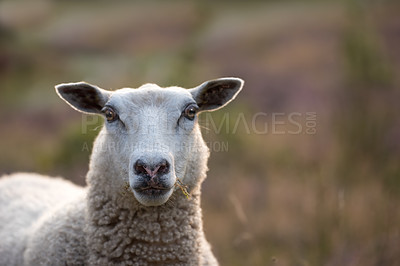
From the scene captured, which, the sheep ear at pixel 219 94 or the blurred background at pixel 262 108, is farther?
the blurred background at pixel 262 108

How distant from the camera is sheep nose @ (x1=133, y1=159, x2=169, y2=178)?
A: 3.02 m

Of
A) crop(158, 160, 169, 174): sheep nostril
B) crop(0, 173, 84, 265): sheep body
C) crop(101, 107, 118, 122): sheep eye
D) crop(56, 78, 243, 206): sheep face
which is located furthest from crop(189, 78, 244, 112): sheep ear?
crop(0, 173, 84, 265): sheep body

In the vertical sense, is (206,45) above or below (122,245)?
above

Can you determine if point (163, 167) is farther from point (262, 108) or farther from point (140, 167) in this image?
point (262, 108)

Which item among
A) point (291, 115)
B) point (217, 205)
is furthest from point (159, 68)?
point (217, 205)

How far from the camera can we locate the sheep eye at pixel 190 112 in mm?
3598

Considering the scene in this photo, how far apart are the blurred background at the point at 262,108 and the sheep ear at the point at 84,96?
200mm

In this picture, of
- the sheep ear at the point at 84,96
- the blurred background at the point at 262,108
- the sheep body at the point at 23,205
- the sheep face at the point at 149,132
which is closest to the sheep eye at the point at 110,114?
the sheep face at the point at 149,132

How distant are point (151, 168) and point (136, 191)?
0.25m

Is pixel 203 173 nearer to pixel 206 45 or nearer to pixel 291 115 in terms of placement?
pixel 291 115

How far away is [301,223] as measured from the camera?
6707mm

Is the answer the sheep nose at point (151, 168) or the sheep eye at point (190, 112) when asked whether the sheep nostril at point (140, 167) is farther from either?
the sheep eye at point (190, 112)

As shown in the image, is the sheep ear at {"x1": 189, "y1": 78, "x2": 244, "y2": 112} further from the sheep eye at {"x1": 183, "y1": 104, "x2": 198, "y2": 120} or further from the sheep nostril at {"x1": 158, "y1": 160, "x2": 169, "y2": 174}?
the sheep nostril at {"x1": 158, "y1": 160, "x2": 169, "y2": 174}

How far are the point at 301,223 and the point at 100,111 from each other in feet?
13.4
